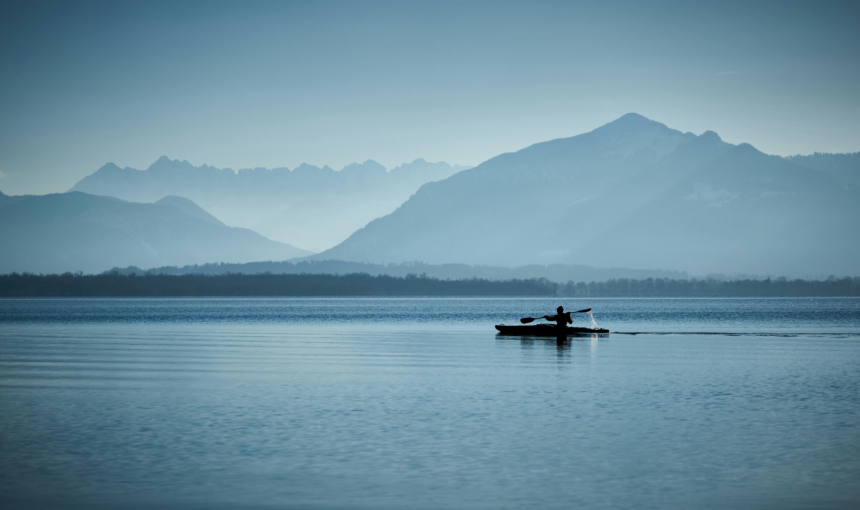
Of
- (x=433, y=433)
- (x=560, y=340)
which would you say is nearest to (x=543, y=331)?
(x=560, y=340)

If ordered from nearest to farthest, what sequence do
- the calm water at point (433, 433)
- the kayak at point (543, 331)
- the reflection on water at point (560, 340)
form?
the calm water at point (433, 433), the reflection on water at point (560, 340), the kayak at point (543, 331)

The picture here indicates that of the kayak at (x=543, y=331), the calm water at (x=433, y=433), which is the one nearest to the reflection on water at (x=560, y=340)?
the kayak at (x=543, y=331)

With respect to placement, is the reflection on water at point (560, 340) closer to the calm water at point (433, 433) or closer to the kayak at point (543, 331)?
the kayak at point (543, 331)

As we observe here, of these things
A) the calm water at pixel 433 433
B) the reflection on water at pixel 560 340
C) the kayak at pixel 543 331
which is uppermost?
the kayak at pixel 543 331

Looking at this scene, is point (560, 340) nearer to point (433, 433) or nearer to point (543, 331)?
point (543, 331)

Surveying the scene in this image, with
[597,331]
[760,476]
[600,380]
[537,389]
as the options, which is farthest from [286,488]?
[597,331]

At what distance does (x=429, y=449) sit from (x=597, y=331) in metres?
50.8

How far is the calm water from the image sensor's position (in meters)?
17.5

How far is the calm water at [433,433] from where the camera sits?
1747cm

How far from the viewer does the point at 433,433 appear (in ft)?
79.3

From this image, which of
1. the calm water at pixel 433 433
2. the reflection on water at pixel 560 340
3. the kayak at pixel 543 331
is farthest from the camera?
Answer: the kayak at pixel 543 331

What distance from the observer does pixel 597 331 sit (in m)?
70.4

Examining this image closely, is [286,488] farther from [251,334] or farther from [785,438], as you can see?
[251,334]

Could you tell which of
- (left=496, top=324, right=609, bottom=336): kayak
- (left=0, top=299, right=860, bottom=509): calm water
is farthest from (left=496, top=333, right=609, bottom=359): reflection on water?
(left=0, top=299, right=860, bottom=509): calm water
